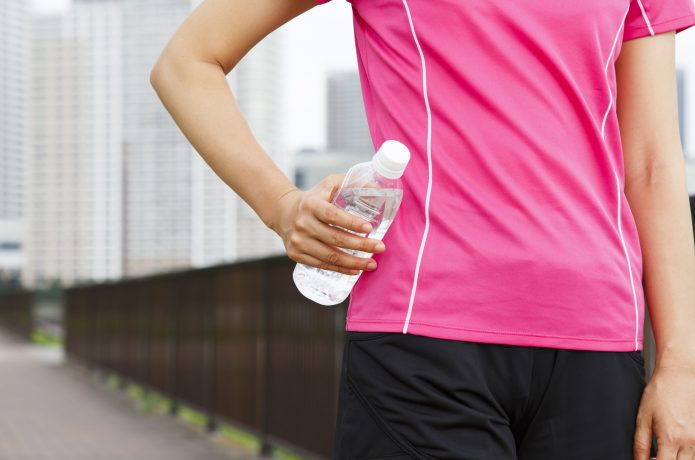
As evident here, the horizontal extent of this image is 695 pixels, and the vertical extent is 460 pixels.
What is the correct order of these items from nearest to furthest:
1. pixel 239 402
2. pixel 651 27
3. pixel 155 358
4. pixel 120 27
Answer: pixel 651 27
pixel 239 402
pixel 155 358
pixel 120 27

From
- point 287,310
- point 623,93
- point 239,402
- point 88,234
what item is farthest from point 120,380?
point 88,234

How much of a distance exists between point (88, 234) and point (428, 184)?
3852 inches

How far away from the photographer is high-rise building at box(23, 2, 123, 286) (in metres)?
83.8

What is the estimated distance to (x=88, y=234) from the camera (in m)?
96.2

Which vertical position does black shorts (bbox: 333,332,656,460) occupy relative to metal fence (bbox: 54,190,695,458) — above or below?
above

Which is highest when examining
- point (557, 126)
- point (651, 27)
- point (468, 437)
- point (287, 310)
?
point (651, 27)

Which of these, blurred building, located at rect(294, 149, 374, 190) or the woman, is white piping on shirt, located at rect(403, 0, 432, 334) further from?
blurred building, located at rect(294, 149, 374, 190)

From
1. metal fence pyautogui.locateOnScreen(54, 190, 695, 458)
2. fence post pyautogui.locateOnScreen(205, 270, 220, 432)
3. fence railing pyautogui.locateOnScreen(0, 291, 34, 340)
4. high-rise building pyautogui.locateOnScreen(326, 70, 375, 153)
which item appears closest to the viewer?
metal fence pyautogui.locateOnScreen(54, 190, 695, 458)

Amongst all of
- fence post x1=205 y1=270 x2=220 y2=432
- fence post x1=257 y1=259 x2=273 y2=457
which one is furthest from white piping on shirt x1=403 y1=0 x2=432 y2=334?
fence post x1=205 y1=270 x2=220 y2=432

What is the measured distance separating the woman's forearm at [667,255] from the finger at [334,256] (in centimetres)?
46

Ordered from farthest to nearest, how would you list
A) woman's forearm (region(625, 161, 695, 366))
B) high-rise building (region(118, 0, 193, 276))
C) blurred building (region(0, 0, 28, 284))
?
1. blurred building (region(0, 0, 28, 284))
2. high-rise building (region(118, 0, 193, 276))
3. woman's forearm (region(625, 161, 695, 366))

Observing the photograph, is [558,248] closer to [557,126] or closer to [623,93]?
[557,126]

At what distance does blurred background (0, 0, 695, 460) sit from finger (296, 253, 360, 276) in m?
0.37

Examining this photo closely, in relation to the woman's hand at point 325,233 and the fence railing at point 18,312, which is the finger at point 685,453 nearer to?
the woman's hand at point 325,233
